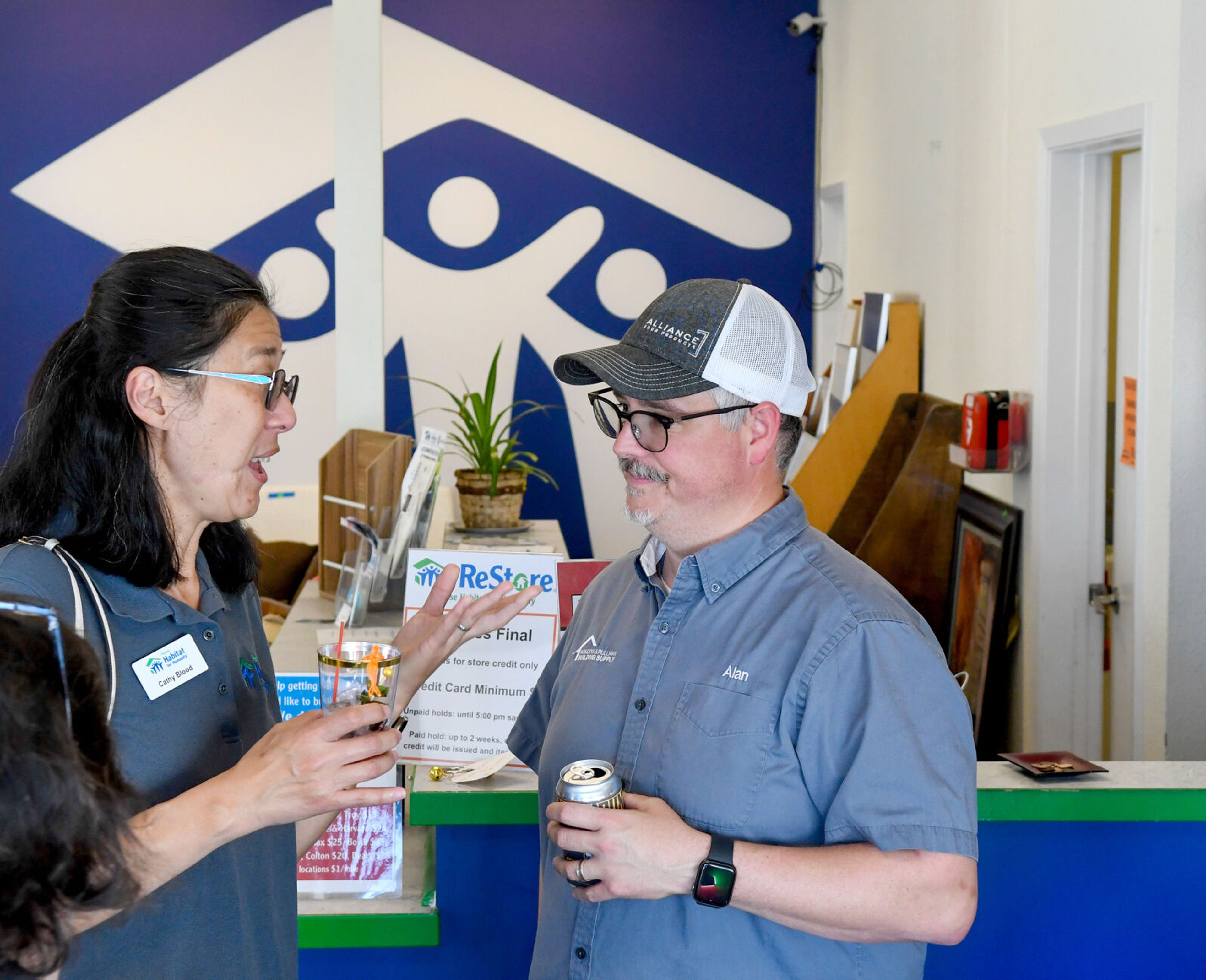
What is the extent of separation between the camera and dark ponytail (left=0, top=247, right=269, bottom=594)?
143cm

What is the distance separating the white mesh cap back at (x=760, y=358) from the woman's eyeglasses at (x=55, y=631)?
89 centimetres

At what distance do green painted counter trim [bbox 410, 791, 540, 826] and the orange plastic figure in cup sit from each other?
2.97 feet

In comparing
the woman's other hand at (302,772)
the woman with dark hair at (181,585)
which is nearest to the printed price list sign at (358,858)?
the woman with dark hair at (181,585)

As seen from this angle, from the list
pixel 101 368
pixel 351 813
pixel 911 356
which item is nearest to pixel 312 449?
pixel 911 356

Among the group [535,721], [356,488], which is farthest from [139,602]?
[356,488]

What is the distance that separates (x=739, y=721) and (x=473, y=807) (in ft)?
3.03

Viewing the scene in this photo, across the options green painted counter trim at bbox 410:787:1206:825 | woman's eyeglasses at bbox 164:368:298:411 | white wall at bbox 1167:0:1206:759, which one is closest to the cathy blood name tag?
woman's eyeglasses at bbox 164:368:298:411

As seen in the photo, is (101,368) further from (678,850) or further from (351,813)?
(351,813)

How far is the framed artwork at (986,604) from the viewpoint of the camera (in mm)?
3902

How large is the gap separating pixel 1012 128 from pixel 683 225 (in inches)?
140

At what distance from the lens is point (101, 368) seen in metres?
1.47

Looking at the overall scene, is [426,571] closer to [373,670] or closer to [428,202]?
[373,670]

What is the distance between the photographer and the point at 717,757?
1458 mm

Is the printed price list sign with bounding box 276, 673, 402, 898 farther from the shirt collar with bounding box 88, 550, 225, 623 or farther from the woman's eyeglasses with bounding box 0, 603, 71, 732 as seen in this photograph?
the woman's eyeglasses with bounding box 0, 603, 71, 732
